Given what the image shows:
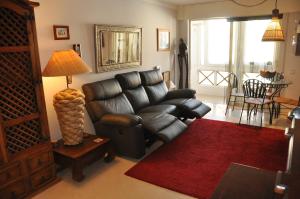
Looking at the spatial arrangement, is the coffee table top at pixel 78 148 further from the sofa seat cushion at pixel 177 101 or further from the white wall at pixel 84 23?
the sofa seat cushion at pixel 177 101

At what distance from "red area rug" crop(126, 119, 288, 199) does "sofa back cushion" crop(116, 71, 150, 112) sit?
0.88 metres

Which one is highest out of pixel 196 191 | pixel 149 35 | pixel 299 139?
pixel 149 35

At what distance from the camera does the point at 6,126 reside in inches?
88.7

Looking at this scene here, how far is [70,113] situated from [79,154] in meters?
0.48

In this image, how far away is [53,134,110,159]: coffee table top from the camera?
2.69 metres

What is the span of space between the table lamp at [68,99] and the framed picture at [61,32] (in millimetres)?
417

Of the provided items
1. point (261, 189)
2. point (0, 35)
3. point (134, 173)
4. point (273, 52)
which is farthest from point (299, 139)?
point (273, 52)

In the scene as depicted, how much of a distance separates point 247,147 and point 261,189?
7.81 ft

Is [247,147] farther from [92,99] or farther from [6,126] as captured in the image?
[6,126]

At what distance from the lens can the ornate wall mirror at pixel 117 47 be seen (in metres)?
3.73

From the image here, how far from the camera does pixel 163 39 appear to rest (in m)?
5.46

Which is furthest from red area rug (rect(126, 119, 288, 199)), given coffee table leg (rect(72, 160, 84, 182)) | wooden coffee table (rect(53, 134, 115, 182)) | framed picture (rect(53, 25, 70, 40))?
framed picture (rect(53, 25, 70, 40))

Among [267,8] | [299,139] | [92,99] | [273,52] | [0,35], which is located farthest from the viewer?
[273,52]

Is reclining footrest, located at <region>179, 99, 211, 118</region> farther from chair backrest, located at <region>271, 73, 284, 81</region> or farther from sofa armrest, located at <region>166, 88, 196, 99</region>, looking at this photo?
chair backrest, located at <region>271, 73, 284, 81</region>
